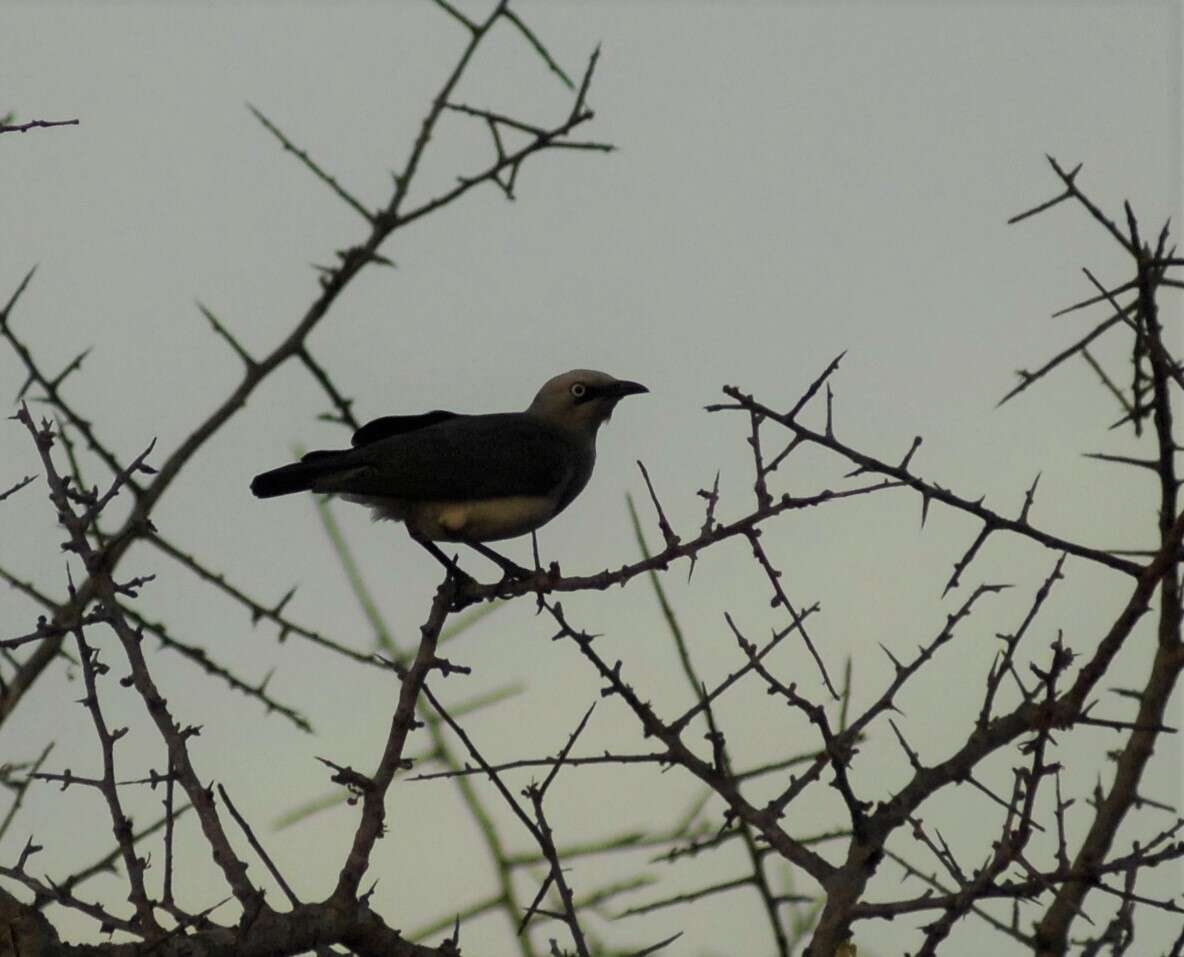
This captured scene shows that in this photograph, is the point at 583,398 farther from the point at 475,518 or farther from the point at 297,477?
the point at 297,477

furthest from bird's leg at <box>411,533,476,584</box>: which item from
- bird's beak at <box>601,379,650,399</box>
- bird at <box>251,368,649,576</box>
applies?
bird's beak at <box>601,379,650,399</box>

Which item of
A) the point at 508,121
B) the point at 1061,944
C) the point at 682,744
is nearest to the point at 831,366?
the point at 682,744

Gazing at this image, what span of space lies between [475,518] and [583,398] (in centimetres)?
197

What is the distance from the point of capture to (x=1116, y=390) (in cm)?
615

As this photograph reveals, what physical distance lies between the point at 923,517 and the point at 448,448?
14.9 ft

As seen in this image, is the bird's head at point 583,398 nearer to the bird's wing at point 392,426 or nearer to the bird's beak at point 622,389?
the bird's beak at point 622,389

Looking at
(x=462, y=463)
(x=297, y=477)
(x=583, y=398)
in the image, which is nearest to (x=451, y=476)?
(x=462, y=463)

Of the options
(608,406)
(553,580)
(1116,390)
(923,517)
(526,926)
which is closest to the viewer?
(923,517)

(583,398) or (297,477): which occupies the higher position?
(583,398)

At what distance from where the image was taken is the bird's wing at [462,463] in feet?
29.2

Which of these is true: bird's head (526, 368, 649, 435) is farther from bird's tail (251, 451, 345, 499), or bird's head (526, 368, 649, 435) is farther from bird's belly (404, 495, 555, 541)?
bird's tail (251, 451, 345, 499)

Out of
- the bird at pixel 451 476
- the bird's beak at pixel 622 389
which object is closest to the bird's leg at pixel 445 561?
the bird at pixel 451 476

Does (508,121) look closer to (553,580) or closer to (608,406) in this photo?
(553,580)

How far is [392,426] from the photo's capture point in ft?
31.0
